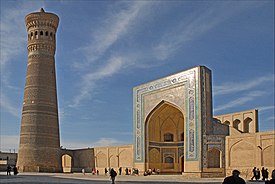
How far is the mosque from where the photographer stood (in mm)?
19580

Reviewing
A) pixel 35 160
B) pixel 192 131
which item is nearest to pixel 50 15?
pixel 35 160

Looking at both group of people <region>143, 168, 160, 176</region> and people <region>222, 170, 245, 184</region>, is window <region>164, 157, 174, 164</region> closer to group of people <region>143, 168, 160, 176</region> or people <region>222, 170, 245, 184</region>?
group of people <region>143, 168, 160, 176</region>

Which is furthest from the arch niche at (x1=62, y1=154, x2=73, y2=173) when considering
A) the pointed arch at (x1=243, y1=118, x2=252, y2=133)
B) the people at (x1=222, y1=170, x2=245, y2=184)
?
the people at (x1=222, y1=170, x2=245, y2=184)

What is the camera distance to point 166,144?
85.0 ft

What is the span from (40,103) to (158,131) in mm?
8714

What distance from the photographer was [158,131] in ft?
84.1

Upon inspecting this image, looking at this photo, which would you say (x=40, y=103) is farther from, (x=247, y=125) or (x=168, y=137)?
(x=247, y=125)

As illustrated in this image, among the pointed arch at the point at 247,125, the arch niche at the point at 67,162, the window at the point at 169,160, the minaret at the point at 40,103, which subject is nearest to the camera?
the pointed arch at the point at 247,125

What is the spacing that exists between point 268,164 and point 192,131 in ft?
13.8

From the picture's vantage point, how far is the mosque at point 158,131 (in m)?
19.6

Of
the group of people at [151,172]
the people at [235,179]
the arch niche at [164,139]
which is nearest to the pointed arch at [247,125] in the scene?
the arch niche at [164,139]

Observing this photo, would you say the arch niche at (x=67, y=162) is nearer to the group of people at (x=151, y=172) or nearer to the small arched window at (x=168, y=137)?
the small arched window at (x=168, y=137)

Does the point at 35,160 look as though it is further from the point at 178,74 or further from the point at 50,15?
the point at 178,74

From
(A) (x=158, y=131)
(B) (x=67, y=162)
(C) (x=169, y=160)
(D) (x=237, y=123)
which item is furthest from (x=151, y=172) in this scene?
(B) (x=67, y=162)
